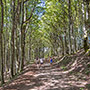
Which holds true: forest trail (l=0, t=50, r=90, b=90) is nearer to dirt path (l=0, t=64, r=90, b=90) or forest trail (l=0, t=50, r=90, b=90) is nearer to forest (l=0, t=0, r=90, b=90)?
dirt path (l=0, t=64, r=90, b=90)

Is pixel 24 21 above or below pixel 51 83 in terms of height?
above

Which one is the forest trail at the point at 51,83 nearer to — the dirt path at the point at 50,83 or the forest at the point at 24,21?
the dirt path at the point at 50,83

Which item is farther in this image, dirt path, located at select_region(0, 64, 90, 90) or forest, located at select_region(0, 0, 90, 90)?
forest, located at select_region(0, 0, 90, 90)

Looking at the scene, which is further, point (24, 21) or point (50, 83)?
point (24, 21)

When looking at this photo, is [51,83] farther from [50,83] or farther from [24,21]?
[24,21]

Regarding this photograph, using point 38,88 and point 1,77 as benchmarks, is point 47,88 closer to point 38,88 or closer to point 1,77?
point 38,88

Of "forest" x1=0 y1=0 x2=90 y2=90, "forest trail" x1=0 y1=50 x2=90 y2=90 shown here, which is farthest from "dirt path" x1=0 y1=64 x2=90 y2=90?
"forest" x1=0 y1=0 x2=90 y2=90

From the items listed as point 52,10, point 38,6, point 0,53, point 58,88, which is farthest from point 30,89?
point 52,10

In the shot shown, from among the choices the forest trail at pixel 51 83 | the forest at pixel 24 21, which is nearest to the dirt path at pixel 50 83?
the forest trail at pixel 51 83

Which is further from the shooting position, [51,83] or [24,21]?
A: [24,21]

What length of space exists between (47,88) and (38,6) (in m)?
10.9

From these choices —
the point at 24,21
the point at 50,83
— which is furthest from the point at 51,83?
the point at 24,21

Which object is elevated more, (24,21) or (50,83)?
(24,21)

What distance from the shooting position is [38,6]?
50.3ft
